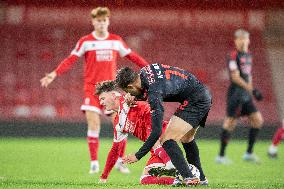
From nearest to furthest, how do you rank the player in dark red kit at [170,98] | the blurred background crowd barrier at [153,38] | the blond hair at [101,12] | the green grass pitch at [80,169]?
the player in dark red kit at [170,98] < the green grass pitch at [80,169] < the blond hair at [101,12] < the blurred background crowd barrier at [153,38]

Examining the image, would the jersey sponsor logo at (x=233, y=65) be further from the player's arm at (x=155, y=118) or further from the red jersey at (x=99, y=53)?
the player's arm at (x=155, y=118)

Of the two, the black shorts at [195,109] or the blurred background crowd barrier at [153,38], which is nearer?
the black shorts at [195,109]

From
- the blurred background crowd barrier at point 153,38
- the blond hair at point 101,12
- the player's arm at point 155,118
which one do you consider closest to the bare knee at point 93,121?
the blond hair at point 101,12

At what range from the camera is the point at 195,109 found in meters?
6.90

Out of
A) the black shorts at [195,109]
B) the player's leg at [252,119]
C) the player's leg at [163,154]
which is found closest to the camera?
the black shorts at [195,109]

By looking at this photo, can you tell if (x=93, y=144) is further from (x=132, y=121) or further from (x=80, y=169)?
(x=132, y=121)

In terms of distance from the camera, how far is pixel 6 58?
24.0m

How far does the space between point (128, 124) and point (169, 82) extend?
0.83 metres

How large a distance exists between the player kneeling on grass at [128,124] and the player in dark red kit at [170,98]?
1.46ft

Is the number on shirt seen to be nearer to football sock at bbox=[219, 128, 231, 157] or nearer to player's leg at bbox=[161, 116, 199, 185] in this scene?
player's leg at bbox=[161, 116, 199, 185]

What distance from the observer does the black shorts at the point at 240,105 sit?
39.8 feet

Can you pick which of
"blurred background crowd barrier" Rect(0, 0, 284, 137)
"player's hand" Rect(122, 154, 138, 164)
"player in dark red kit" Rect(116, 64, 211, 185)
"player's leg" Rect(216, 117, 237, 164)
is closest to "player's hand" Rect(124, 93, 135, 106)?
"player in dark red kit" Rect(116, 64, 211, 185)

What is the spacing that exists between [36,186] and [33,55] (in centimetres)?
1708

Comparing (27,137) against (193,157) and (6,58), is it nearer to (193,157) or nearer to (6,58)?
(6,58)
